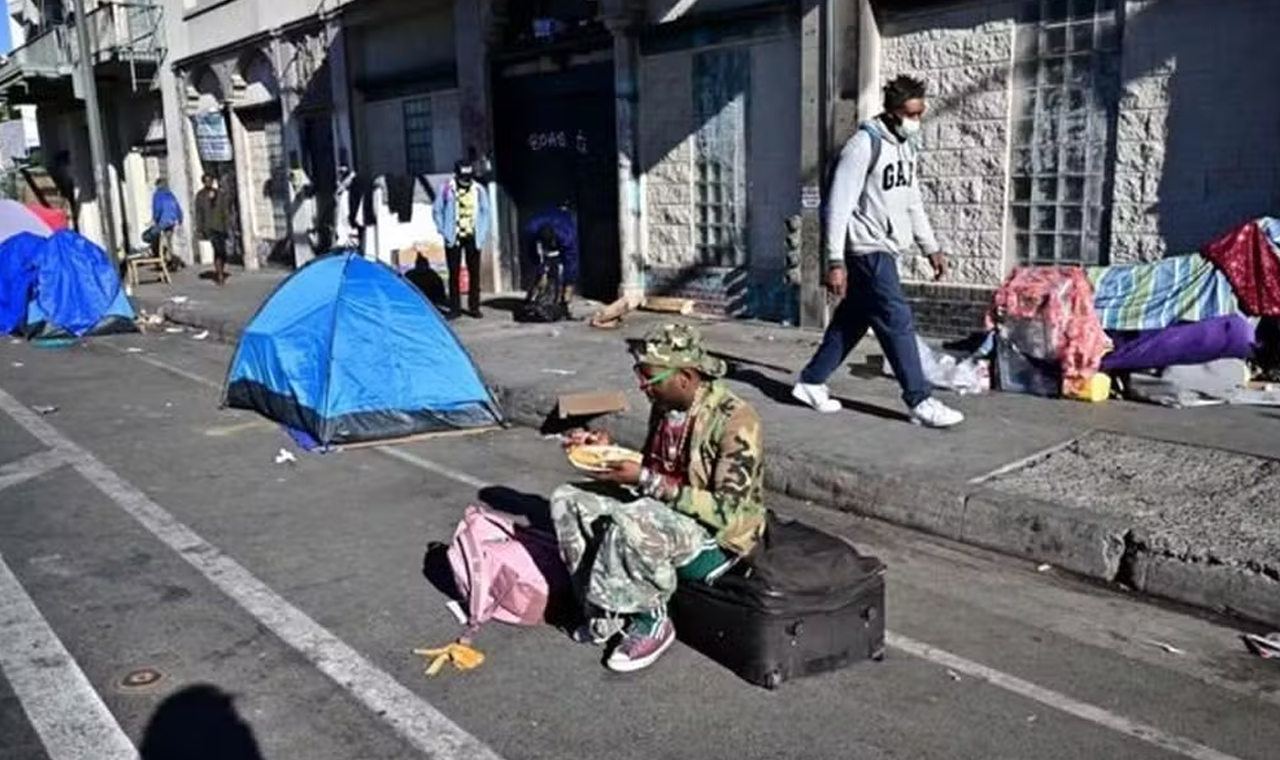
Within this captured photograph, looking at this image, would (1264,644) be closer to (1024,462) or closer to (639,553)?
(1024,462)

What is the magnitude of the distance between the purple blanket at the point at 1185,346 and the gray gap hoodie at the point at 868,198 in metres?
1.81

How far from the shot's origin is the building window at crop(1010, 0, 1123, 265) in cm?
852

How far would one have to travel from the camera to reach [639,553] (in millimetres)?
3797

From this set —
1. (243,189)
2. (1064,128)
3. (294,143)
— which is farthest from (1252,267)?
(243,189)

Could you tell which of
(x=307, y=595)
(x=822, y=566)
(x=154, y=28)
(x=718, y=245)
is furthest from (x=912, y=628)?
(x=154, y=28)

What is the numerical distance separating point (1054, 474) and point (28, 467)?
6.20 metres

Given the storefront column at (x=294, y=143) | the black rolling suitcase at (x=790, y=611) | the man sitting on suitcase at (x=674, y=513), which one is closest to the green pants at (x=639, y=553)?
the man sitting on suitcase at (x=674, y=513)

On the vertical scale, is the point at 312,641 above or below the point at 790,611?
below

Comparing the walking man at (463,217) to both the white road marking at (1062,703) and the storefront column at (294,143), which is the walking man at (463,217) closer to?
the storefront column at (294,143)

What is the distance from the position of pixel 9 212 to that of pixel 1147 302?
15004mm

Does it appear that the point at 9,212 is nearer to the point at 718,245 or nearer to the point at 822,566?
the point at 718,245

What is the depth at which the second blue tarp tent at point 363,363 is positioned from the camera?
24.9 ft

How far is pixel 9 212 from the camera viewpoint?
619 inches

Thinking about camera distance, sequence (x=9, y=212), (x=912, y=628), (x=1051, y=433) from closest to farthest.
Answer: (x=912, y=628)
(x=1051, y=433)
(x=9, y=212)
